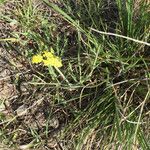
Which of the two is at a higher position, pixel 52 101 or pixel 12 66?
pixel 12 66

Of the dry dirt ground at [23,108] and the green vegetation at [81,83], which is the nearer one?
the green vegetation at [81,83]

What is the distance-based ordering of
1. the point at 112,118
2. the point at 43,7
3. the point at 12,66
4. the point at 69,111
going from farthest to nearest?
the point at 43,7 < the point at 12,66 < the point at 69,111 < the point at 112,118

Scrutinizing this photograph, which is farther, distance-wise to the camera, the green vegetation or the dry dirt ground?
the dry dirt ground

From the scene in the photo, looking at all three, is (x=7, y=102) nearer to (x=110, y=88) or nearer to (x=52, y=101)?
(x=52, y=101)

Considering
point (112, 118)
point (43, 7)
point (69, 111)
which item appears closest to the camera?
point (112, 118)

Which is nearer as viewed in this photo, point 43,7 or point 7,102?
point 7,102

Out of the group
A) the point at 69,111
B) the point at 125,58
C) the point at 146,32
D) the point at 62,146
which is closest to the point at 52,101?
the point at 69,111

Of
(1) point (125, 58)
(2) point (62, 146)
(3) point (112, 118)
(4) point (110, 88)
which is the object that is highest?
(1) point (125, 58)
